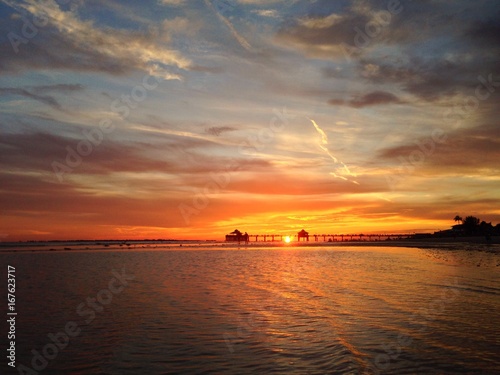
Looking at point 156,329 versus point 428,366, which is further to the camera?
point 156,329

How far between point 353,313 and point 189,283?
690 inches

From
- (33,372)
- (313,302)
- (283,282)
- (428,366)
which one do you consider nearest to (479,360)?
(428,366)

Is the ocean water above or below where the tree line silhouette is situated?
below

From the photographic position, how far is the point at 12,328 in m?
18.6

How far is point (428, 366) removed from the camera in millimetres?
12477

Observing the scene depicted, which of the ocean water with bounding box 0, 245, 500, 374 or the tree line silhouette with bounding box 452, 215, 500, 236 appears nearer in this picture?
the ocean water with bounding box 0, 245, 500, 374

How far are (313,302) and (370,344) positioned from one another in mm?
9405

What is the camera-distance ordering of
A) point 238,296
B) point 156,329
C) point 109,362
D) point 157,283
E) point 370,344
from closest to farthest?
point 109,362, point 370,344, point 156,329, point 238,296, point 157,283

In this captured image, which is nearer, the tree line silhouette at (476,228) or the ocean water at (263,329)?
the ocean water at (263,329)

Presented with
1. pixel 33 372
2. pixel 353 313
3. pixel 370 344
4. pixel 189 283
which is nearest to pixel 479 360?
pixel 370 344

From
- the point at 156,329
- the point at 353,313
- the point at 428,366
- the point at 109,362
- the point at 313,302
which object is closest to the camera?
the point at 428,366

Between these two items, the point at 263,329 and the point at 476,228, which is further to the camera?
the point at 476,228

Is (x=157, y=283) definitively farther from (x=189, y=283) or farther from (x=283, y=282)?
(x=283, y=282)

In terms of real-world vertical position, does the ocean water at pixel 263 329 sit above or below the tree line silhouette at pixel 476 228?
below
